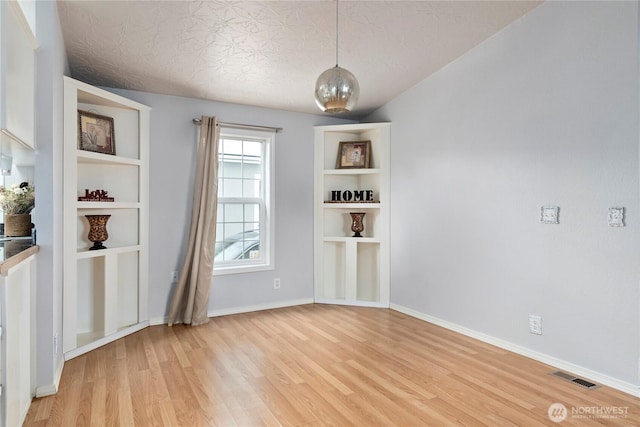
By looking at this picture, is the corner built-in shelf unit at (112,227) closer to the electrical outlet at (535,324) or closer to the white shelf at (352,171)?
the white shelf at (352,171)

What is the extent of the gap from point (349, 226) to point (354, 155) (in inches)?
37.1

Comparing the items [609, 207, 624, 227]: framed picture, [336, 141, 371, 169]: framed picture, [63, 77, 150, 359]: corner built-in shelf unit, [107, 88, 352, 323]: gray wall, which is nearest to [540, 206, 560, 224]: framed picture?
[609, 207, 624, 227]: framed picture

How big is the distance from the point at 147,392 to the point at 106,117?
2459 millimetres

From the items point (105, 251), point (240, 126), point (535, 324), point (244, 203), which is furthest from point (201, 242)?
point (535, 324)

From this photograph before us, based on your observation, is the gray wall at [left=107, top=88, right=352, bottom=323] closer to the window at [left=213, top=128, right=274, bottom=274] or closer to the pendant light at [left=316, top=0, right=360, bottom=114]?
the window at [left=213, top=128, right=274, bottom=274]

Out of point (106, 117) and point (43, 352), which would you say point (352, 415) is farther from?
point (106, 117)

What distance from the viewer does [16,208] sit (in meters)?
2.54

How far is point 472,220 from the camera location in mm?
3428

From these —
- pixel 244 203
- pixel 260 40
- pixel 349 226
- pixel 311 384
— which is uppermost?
pixel 260 40

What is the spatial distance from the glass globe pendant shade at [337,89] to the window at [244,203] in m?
2.41

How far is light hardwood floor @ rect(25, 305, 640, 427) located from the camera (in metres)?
2.10

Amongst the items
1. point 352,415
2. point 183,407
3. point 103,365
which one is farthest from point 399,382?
point 103,365

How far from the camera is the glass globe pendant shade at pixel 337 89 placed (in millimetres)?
2062

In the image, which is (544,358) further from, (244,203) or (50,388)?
(50,388)
